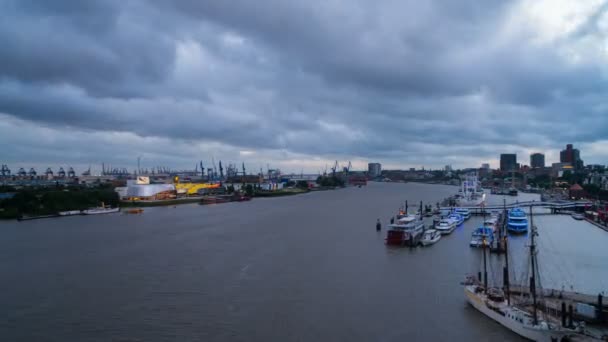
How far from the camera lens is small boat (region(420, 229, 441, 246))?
1147cm

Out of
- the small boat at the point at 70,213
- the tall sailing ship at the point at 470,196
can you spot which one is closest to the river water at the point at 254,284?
the small boat at the point at 70,213

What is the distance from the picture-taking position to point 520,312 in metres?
5.11

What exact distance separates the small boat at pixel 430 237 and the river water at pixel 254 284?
0.24 m

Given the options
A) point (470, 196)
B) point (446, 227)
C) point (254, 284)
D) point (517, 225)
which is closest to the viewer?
point (254, 284)

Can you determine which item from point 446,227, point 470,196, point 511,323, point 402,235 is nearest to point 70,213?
point 402,235

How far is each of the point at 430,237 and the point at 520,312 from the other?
692cm

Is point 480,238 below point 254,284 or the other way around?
the other way around

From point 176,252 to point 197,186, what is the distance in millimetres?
25973

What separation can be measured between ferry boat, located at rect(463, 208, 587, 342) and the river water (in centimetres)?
16

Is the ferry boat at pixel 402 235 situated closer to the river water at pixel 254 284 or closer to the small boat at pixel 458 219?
the river water at pixel 254 284

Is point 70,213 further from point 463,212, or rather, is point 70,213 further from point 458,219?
point 463,212

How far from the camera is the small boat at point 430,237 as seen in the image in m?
11.5

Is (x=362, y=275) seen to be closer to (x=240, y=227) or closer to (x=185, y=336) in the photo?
(x=185, y=336)

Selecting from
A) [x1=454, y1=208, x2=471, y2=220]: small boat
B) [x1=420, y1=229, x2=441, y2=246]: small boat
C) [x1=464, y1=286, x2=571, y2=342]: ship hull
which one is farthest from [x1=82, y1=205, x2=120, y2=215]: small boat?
[x1=464, y1=286, x2=571, y2=342]: ship hull
